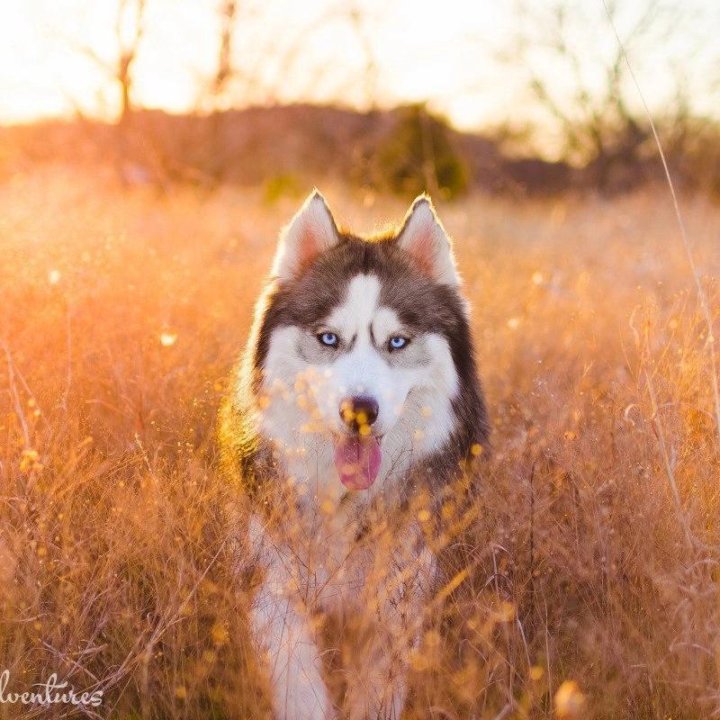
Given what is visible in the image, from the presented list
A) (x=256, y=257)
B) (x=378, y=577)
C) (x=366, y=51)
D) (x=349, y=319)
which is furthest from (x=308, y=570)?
(x=366, y=51)

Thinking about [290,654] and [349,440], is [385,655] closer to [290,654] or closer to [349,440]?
[290,654]

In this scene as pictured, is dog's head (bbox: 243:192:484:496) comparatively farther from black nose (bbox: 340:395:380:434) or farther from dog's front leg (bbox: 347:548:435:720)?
dog's front leg (bbox: 347:548:435:720)

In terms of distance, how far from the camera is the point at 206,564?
253cm

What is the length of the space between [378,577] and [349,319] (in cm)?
98

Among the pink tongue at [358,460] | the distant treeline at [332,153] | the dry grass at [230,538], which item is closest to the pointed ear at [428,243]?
the dry grass at [230,538]

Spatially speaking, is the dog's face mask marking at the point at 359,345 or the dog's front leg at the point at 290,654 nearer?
the dog's front leg at the point at 290,654

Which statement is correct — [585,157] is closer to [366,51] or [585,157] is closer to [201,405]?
[366,51]

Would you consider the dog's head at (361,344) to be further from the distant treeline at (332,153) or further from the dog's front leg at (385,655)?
the distant treeline at (332,153)

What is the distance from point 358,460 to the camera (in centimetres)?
278

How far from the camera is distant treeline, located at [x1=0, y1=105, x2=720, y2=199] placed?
455 inches

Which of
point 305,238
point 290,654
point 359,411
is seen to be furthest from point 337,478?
point 305,238

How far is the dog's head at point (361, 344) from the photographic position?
268cm

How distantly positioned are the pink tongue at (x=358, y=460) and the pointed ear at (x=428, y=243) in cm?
78

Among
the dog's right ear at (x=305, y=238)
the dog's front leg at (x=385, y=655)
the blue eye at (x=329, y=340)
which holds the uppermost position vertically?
the dog's right ear at (x=305, y=238)
